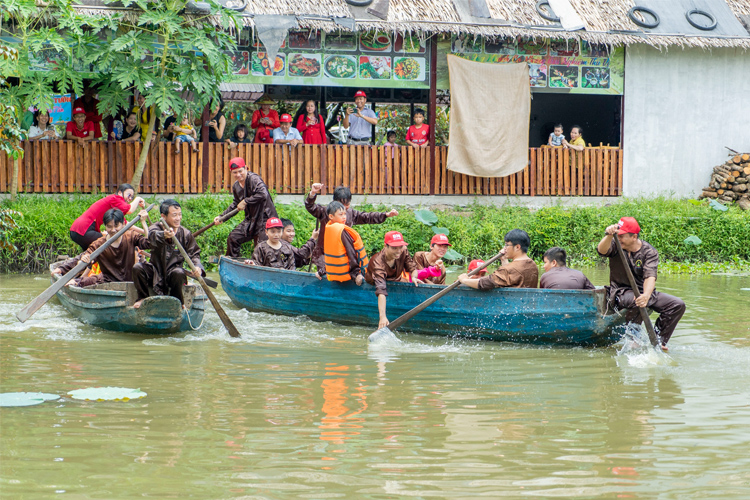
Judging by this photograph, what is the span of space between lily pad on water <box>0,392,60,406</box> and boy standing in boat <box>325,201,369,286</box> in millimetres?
3656

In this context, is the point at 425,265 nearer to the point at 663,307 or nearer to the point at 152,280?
the point at 663,307

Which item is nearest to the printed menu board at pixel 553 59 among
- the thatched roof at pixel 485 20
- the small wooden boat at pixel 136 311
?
the thatched roof at pixel 485 20

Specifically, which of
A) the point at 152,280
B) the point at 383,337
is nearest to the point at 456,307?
the point at 383,337

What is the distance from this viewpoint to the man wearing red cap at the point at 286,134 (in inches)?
585

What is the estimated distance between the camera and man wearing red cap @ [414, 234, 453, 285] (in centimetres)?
927

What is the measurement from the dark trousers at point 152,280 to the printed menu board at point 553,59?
765cm

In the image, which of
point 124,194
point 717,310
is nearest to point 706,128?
point 717,310

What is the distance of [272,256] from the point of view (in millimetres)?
10648

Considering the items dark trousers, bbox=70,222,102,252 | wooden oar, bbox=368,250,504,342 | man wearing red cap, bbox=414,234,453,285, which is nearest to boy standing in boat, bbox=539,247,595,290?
wooden oar, bbox=368,250,504,342

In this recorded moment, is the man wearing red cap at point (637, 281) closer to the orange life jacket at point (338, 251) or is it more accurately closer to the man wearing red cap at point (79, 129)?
the orange life jacket at point (338, 251)

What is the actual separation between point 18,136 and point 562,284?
781 centimetres

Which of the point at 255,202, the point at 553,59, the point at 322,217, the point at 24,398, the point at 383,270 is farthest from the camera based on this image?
the point at 553,59

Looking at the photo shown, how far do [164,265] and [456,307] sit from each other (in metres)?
2.96

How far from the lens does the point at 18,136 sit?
1212 cm
